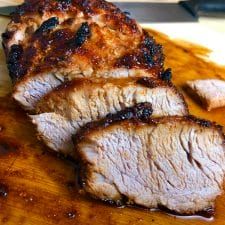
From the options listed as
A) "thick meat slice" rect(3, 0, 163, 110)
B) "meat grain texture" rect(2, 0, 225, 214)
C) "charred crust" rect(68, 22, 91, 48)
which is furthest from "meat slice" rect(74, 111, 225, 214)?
"charred crust" rect(68, 22, 91, 48)

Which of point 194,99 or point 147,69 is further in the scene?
point 194,99

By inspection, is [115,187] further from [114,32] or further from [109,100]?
[114,32]

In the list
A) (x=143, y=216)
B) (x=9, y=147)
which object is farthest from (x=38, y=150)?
(x=143, y=216)

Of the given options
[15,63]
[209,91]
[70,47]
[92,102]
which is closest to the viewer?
[92,102]

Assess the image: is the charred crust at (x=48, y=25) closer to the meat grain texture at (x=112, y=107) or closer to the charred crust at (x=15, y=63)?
the meat grain texture at (x=112, y=107)

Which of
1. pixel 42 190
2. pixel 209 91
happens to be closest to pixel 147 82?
pixel 209 91

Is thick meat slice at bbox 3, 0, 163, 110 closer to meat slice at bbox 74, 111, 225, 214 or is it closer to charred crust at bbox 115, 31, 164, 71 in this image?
charred crust at bbox 115, 31, 164, 71

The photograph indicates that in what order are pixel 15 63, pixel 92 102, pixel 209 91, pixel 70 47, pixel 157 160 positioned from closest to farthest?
pixel 157 160 → pixel 92 102 → pixel 70 47 → pixel 15 63 → pixel 209 91

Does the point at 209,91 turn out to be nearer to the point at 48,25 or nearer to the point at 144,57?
the point at 144,57
